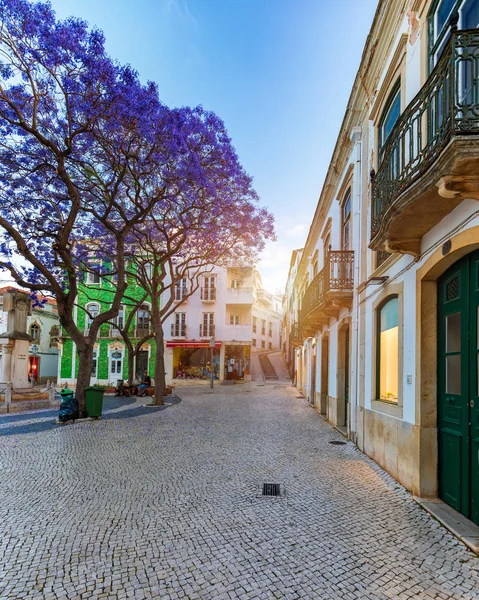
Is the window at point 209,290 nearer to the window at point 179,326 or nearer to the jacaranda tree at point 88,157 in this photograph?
the window at point 179,326

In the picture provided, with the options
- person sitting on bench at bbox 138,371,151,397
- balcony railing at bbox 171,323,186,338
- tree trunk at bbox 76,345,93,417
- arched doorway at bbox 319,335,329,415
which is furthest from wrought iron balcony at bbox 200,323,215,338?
tree trunk at bbox 76,345,93,417

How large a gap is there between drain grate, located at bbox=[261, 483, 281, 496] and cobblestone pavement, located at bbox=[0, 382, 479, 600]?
5.7 inches

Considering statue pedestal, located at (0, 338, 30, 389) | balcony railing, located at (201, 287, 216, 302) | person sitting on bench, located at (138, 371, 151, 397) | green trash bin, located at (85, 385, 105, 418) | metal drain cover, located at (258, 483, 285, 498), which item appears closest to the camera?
metal drain cover, located at (258, 483, 285, 498)

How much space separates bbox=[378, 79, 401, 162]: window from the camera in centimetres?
685

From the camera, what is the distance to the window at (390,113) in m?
6.85

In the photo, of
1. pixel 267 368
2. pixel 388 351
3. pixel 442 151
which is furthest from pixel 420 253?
pixel 267 368

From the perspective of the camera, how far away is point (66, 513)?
4.28 m

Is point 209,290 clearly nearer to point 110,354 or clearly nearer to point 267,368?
point 110,354

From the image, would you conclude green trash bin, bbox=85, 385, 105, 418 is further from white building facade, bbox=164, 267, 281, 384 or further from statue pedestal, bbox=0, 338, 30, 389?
white building facade, bbox=164, 267, 281, 384

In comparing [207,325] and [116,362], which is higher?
[207,325]

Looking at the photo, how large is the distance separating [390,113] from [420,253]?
357 cm

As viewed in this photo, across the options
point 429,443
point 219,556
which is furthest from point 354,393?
point 219,556

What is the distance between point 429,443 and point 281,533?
2.25 meters

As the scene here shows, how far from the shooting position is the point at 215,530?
3.83 metres
